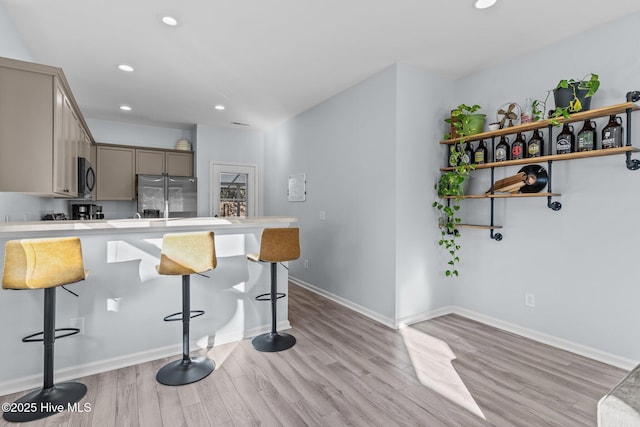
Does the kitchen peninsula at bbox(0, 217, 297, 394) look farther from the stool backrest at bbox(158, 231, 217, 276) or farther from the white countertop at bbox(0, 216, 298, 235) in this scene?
the stool backrest at bbox(158, 231, 217, 276)

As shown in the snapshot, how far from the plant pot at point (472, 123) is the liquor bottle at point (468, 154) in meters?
0.22

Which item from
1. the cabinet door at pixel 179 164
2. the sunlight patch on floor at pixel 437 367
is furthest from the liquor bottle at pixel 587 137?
the cabinet door at pixel 179 164

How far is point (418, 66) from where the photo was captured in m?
3.36

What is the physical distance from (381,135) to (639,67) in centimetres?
202

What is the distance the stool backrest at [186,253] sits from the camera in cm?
232

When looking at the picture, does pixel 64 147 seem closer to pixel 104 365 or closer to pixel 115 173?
pixel 104 365

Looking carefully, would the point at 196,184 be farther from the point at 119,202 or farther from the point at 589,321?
the point at 589,321

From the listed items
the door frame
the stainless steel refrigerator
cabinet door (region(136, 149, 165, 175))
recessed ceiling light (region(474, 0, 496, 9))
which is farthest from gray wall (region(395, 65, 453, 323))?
cabinet door (region(136, 149, 165, 175))

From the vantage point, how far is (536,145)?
2.88 metres

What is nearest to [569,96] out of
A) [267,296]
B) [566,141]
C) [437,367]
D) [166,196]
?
[566,141]

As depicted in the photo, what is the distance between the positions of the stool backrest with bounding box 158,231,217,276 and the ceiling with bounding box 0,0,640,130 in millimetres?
1695

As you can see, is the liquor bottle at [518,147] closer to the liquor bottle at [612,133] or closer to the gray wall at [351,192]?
the liquor bottle at [612,133]

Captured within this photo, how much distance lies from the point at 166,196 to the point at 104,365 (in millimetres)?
3390

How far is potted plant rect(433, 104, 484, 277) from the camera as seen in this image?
3295mm
